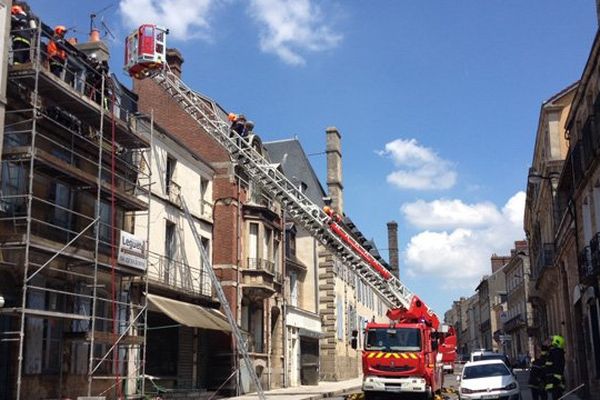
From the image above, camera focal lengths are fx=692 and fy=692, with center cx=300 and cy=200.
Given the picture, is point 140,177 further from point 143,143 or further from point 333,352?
point 333,352

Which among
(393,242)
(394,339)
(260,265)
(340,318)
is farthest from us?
(393,242)

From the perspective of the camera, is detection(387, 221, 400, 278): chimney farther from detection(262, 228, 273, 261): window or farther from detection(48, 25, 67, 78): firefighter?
detection(48, 25, 67, 78): firefighter

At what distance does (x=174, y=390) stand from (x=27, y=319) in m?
8.20

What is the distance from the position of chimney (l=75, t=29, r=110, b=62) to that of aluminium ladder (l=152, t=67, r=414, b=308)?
82.2 inches

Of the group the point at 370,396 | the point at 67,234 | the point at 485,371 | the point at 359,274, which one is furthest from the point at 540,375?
the point at 67,234

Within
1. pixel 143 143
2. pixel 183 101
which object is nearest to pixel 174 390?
pixel 143 143

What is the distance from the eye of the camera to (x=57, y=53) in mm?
17078

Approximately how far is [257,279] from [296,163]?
1952cm

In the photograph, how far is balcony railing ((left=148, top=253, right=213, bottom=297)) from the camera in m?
23.2

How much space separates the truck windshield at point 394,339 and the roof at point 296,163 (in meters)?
25.7

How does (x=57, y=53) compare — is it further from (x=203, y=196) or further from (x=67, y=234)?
(x=203, y=196)

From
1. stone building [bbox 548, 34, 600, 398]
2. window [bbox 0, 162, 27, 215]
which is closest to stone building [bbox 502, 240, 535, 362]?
stone building [bbox 548, 34, 600, 398]

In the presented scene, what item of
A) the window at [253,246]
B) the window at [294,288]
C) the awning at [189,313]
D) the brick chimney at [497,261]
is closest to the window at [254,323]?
the window at [253,246]

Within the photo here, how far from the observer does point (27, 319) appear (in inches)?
632
